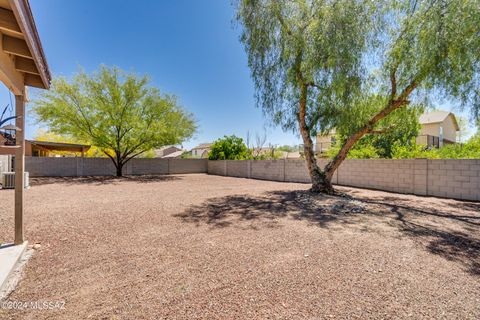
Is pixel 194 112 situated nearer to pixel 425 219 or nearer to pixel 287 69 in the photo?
pixel 287 69

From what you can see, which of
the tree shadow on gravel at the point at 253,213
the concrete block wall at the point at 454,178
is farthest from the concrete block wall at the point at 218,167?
the concrete block wall at the point at 454,178

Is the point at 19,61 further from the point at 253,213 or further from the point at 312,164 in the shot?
the point at 312,164

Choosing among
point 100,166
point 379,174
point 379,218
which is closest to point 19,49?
point 379,218

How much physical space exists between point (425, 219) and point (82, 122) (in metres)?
16.0

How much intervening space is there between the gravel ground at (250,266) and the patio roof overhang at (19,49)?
91.6 inches

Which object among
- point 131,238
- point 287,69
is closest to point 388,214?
point 287,69

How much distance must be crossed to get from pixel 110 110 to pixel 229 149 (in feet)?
32.0

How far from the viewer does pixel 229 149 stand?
20.1 meters

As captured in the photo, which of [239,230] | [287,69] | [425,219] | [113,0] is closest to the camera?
[239,230]

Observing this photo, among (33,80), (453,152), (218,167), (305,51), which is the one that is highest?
(305,51)

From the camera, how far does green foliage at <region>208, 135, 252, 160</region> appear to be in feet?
65.6

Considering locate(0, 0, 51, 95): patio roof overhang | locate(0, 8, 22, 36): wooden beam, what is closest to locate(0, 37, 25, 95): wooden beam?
locate(0, 0, 51, 95): patio roof overhang

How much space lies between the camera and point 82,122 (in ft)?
43.0

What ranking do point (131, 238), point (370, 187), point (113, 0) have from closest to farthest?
1. point (131, 238)
2. point (113, 0)
3. point (370, 187)
